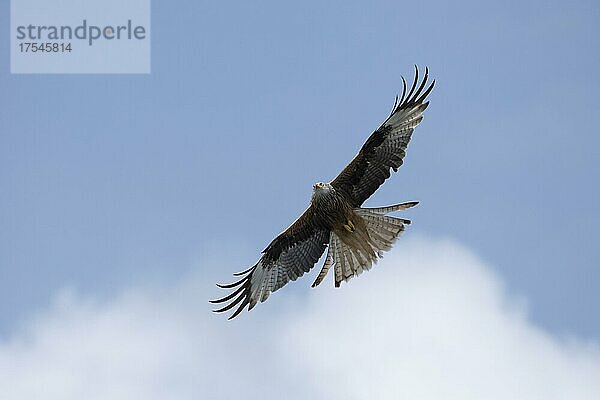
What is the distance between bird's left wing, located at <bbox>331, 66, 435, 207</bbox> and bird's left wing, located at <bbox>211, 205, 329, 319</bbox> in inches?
39.2

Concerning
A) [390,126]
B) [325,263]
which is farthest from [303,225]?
[390,126]

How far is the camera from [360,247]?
18.0 meters

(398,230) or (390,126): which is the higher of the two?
(390,126)

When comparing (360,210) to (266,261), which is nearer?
(360,210)

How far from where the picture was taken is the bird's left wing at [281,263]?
1873 cm

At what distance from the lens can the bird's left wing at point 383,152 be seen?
58.8ft

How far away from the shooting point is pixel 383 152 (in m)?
17.9

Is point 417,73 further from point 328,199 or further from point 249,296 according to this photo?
point 249,296

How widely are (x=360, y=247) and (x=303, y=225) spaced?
1.08 meters

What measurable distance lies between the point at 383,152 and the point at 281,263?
2.54 metres

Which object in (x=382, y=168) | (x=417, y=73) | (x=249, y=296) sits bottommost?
(x=249, y=296)

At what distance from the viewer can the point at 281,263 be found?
1903 cm

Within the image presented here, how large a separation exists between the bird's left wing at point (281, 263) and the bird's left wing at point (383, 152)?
3.27ft

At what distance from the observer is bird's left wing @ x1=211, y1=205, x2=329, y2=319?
18.7 meters
